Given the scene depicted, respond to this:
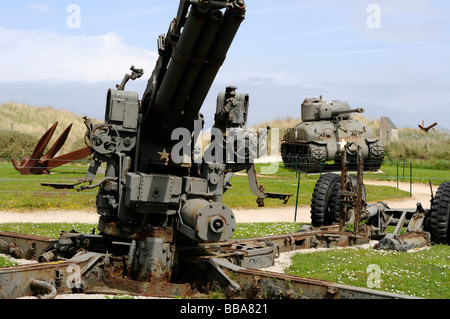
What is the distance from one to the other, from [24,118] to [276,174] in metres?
19.1

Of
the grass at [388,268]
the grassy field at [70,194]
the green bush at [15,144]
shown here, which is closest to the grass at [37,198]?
the grassy field at [70,194]

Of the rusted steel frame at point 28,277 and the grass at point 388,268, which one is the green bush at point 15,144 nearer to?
the grass at point 388,268

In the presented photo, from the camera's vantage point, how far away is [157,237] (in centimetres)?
611

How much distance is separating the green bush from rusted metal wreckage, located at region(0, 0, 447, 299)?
19.2 meters

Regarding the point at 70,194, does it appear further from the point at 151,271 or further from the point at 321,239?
the point at 151,271

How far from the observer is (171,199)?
5984 millimetres

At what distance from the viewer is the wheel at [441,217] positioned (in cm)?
950

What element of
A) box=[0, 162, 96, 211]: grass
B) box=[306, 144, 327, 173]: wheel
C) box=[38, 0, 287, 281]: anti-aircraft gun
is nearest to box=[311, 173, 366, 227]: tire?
box=[38, 0, 287, 281]: anti-aircraft gun

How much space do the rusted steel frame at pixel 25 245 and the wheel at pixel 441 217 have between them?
6.11 meters

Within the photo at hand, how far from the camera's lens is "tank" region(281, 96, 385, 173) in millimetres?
24156

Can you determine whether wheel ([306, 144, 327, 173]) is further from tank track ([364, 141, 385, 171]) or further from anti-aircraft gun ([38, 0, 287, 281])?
anti-aircraft gun ([38, 0, 287, 281])

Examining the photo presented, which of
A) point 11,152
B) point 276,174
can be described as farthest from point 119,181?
point 11,152
